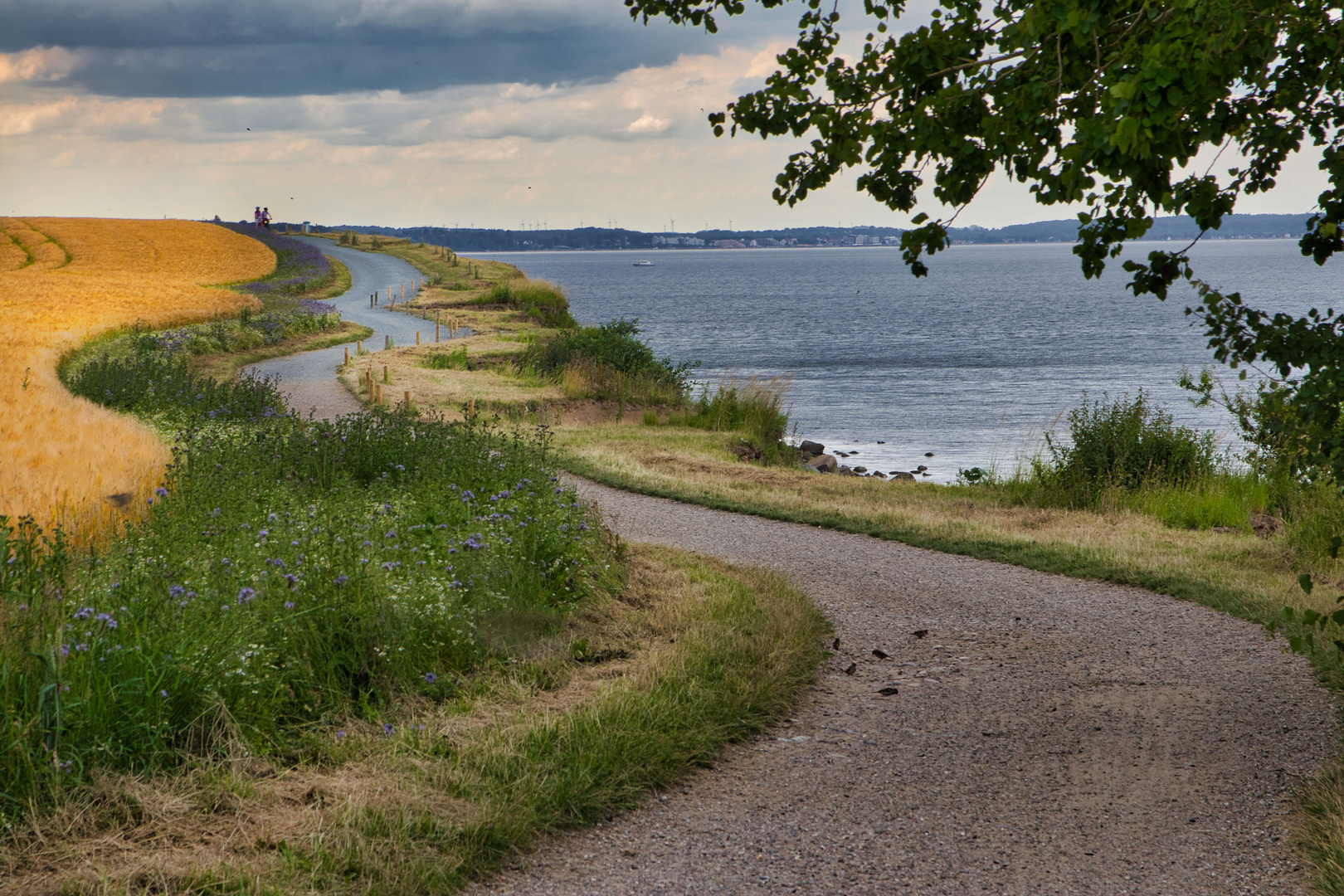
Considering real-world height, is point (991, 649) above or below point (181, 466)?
below

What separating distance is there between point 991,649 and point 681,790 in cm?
326

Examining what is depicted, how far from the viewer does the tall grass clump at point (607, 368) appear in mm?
23203

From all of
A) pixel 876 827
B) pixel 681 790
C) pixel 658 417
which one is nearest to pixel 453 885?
pixel 681 790

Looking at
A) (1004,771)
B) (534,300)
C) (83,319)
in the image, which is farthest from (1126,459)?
(534,300)

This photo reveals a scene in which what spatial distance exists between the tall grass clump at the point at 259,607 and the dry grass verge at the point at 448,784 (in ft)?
0.70

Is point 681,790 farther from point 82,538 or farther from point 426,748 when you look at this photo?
point 82,538

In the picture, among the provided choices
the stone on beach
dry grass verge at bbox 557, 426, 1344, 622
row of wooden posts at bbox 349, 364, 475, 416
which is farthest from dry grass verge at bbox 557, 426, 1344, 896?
the stone on beach

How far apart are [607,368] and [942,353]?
3306 centimetres

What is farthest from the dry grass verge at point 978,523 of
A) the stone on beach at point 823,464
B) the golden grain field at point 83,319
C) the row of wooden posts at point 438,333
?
the row of wooden posts at point 438,333

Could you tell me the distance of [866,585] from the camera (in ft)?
29.2

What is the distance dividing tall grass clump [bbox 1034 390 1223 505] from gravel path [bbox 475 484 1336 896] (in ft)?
17.6

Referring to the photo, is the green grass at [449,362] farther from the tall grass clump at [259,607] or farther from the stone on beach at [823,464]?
the tall grass clump at [259,607]

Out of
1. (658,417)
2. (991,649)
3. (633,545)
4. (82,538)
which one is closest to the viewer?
(82,538)

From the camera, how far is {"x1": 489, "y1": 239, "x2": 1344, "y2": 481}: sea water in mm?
28484
